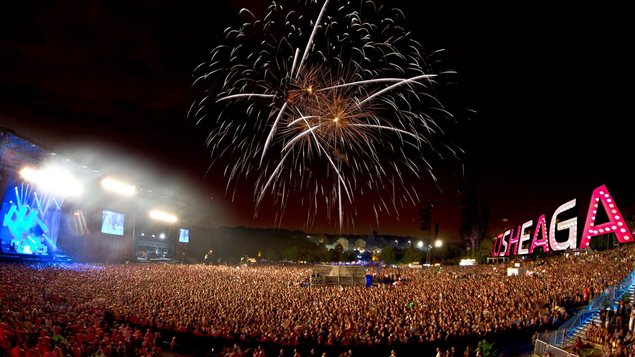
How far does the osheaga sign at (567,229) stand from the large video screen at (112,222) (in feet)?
153

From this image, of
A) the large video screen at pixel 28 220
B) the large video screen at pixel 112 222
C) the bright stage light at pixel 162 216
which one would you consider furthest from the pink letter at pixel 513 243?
the bright stage light at pixel 162 216

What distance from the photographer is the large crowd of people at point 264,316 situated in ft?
37.5

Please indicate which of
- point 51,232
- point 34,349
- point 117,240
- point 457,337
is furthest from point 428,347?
point 117,240

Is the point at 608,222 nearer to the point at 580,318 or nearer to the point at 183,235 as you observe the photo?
the point at 580,318

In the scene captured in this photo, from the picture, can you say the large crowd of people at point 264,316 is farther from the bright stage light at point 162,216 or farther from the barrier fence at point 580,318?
the bright stage light at point 162,216

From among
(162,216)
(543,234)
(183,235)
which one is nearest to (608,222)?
(543,234)

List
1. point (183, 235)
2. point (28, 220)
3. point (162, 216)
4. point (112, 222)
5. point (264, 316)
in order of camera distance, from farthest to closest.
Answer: point (183, 235)
point (162, 216)
point (112, 222)
point (28, 220)
point (264, 316)

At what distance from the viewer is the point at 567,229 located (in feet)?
119

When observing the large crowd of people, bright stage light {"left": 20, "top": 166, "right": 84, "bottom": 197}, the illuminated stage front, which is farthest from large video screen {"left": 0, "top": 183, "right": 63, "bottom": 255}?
the large crowd of people

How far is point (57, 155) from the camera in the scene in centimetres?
3897

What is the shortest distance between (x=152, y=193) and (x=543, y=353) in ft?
190

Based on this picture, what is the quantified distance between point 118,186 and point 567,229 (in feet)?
161

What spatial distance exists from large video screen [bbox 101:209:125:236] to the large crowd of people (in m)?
27.0

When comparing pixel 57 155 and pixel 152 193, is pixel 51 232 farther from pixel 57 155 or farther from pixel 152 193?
pixel 152 193
